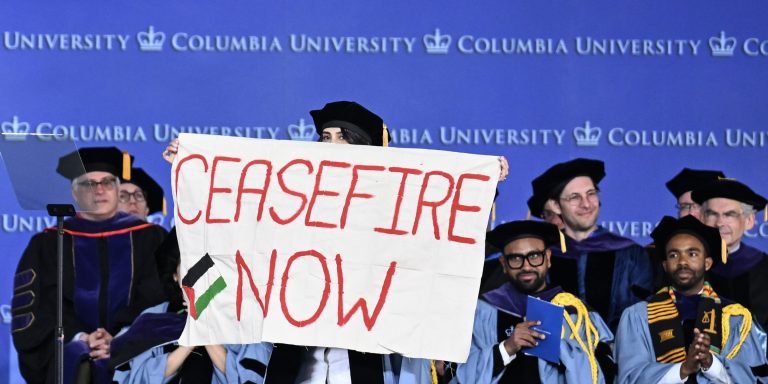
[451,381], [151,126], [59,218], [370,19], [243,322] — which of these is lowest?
[451,381]

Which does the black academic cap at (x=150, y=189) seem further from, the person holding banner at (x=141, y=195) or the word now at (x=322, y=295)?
the word now at (x=322, y=295)

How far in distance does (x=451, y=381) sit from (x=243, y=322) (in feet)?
6.15

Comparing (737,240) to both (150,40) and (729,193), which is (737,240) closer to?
(729,193)

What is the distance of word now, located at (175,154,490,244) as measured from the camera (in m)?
5.41

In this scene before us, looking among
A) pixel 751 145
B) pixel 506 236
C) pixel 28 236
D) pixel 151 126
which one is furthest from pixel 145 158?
pixel 751 145

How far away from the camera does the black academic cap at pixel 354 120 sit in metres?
5.60

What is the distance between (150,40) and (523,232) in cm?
279

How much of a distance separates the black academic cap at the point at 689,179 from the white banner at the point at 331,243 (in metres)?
2.93

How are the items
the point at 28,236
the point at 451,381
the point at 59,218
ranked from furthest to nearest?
the point at 28,236
the point at 451,381
the point at 59,218

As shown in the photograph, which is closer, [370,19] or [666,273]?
[666,273]

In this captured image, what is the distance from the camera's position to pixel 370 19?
8.11 metres

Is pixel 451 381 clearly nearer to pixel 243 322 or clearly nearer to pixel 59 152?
pixel 243 322

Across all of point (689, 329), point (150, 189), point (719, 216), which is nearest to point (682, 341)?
point (689, 329)

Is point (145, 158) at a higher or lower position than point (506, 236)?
higher
